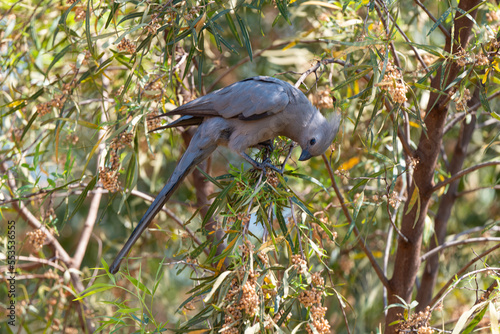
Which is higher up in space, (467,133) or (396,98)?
(396,98)

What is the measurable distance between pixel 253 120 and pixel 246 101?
0.09 m

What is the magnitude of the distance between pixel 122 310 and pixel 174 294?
2915 mm

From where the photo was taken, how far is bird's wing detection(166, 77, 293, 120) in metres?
2.26

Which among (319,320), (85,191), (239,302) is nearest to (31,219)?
(85,191)

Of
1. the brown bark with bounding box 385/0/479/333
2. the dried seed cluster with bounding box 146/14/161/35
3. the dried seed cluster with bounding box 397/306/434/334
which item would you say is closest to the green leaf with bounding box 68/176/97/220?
the dried seed cluster with bounding box 146/14/161/35

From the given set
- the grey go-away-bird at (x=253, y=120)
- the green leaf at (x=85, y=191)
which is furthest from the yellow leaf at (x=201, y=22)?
the green leaf at (x=85, y=191)

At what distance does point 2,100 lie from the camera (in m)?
3.00

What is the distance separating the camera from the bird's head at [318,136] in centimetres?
222

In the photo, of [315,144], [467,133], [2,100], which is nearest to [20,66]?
[2,100]

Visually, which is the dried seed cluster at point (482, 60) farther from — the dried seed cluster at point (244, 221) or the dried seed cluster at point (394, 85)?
the dried seed cluster at point (244, 221)

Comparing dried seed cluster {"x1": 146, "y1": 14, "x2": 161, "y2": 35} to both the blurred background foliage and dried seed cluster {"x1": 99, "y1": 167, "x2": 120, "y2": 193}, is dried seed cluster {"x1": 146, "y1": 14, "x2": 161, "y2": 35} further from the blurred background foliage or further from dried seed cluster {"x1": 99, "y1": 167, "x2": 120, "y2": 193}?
dried seed cluster {"x1": 99, "y1": 167, "x2": 120, "y2": 193}

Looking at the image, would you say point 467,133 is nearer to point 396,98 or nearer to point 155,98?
point 396,98

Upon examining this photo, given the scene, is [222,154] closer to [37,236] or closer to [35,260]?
[37,236]

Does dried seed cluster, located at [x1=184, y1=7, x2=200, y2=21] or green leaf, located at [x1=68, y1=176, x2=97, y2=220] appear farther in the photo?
green leaf, located at [x1=68, y1=176, x2=97, y2=220]
